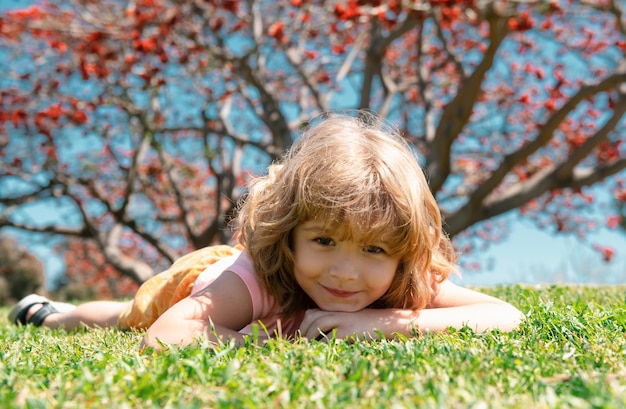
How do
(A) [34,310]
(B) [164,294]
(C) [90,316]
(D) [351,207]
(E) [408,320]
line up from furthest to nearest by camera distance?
(A) [34,310], (C) [90,316], (B) [164,294], (E) [408,320], (D) [351,207]

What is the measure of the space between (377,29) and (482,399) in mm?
6667

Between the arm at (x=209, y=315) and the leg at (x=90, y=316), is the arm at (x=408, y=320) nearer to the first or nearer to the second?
the arm at (x=209, y=315)

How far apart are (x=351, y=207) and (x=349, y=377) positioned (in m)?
0.91

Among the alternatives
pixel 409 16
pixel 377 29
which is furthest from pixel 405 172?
pixel 377 29

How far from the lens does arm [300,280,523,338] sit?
2.24 meters

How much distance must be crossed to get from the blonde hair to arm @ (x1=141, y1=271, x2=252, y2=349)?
122mm

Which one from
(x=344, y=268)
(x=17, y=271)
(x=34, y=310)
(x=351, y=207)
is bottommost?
(x=17, y=271)

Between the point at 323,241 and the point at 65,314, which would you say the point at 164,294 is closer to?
the point at 65,314

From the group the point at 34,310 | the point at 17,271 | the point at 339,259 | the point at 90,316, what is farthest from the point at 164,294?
the point at 17,271

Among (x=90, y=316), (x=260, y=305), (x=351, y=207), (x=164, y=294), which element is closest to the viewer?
(x=351, y=207)

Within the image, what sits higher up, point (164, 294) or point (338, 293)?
point (338, 293)

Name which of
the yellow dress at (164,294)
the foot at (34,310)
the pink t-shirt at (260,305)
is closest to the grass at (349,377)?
the pink t-shirt at (260,305)

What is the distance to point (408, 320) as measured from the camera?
2322 millimetres

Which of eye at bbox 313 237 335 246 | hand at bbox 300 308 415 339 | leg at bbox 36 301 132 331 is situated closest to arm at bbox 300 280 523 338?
hand at bbox 300 308 415 339
